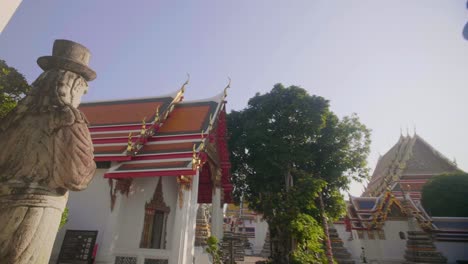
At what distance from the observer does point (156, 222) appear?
8.63 metres

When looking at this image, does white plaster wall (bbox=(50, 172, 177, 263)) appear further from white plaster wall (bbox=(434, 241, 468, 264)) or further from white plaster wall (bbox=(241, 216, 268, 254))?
white plaster wall (bbox=(241, 216, 268, 254))

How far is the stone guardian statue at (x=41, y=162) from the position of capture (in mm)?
1861

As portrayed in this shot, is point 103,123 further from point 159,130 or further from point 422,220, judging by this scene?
point 422,220

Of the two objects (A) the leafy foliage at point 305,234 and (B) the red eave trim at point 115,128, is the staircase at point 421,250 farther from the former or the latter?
(B) the red eave trim at point 115,128

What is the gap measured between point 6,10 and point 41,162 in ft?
6.92

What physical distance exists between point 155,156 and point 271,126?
8.47 metres

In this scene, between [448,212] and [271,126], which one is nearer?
[271,126]

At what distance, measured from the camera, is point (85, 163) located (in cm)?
221

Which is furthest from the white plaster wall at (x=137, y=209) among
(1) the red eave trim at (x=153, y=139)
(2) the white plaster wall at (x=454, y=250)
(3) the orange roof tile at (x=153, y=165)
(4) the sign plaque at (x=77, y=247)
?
(2) the white plaster wall at (x=454, y=250)

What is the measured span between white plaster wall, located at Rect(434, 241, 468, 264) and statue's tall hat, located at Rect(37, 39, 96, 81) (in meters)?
25.7

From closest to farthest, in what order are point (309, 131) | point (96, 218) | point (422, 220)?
point (96, 218)
point (309, 131)
point (422, 220)

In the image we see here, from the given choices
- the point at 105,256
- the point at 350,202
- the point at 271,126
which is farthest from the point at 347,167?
the point at 105,256

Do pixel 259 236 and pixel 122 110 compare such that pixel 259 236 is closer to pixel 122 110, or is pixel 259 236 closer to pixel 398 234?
pixel 398 234

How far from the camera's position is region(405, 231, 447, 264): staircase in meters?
17.4
